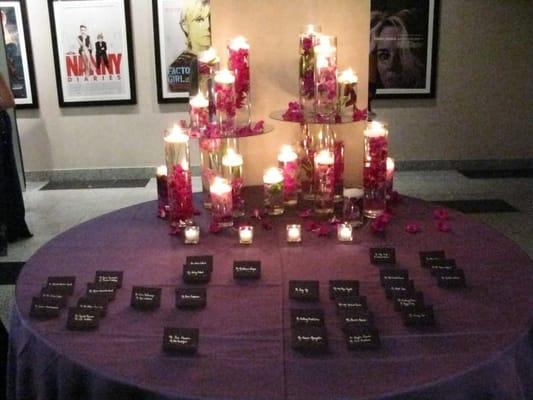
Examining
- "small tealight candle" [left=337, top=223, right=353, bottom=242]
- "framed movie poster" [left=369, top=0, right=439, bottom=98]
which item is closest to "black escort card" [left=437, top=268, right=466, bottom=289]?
"small tealight candle" [left=337, top=223, right=353, bottom=242]

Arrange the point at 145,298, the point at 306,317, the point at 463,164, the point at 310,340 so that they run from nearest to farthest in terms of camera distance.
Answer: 1. the point at 310,340
2. the point at 306,317
3. the point at 145,298
4. the point at 463,164

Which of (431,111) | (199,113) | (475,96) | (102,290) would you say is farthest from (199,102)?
(475,96)

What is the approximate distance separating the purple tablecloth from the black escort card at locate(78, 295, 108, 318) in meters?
0.02

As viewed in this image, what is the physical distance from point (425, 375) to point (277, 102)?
1.45 m

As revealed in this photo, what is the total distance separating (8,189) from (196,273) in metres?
2.76

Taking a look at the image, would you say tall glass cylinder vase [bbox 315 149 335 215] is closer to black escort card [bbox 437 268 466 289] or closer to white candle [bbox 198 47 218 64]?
white candle [bbox 198 47 218 64]

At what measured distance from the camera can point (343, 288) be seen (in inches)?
60.9

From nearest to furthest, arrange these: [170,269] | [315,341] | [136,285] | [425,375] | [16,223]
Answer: [425,375], [315,341], [136,285], [170,269], [16,223]

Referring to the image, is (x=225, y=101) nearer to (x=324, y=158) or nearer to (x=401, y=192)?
(x=324, y=158)

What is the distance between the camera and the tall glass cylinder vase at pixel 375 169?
6.79 ft

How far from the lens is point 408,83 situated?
17.9ft

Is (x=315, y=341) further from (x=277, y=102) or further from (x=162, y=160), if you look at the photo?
(x=162, y=160)

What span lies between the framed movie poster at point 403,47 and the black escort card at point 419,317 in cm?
409

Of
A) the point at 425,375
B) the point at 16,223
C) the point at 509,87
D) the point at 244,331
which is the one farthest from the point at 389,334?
the point at 509,87
